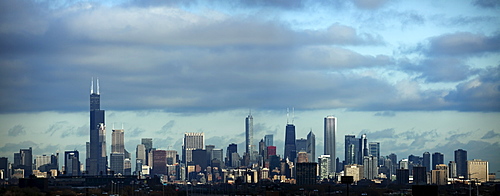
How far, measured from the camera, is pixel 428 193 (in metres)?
112

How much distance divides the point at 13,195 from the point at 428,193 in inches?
4254

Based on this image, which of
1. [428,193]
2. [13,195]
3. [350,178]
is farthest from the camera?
[13,195]

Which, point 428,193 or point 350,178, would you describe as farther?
point 350,178

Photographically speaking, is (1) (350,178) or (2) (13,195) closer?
(1) (350,178)

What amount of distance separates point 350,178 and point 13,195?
72.6m

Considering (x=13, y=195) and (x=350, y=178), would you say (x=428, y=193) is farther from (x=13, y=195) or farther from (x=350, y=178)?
(x=13, y=195)

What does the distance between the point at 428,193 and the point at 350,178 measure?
5332 centimetres

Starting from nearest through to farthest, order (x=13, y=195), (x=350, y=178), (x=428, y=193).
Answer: (x=428, y=193) → (x=350, y=178) → (x=13, y=195)

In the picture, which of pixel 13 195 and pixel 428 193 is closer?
pixel 428 193

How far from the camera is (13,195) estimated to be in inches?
7618

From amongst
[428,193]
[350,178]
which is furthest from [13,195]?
[428,193]

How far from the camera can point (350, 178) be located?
541ft
